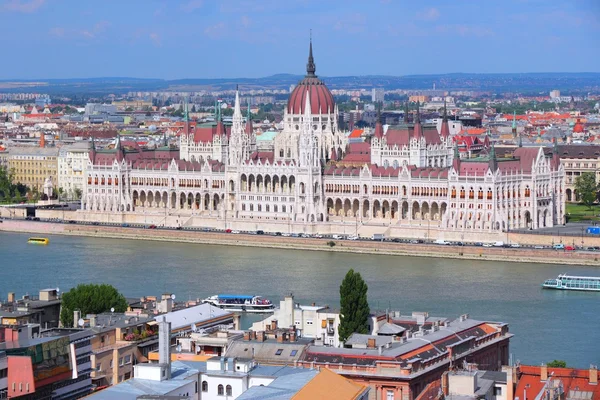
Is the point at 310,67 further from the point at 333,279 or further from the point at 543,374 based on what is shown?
the point at 543,374

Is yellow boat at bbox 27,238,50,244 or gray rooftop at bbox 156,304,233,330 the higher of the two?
gray rooftop at bbox 156,304,233,330

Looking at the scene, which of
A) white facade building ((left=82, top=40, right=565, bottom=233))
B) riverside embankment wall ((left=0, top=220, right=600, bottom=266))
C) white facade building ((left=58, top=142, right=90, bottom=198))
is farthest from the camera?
white facade building ((left=58, top=142, right=90, bottom=198))

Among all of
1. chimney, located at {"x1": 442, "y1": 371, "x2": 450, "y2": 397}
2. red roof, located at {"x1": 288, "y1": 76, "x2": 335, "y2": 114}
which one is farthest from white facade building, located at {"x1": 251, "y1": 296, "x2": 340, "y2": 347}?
red roof, located at {"x1": 288, "y1": 76, "x2": 335, "y2": 114}

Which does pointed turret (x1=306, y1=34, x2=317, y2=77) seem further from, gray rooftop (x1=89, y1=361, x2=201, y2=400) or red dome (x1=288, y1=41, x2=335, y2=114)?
gray rooftop (x1=89, y1=361, x2=201, y2=400)

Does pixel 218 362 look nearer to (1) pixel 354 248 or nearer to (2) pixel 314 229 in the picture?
(1) pixel 354 248

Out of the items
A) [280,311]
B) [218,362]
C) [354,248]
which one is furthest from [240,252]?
[218,362]

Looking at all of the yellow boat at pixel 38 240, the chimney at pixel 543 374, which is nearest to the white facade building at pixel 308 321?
the chimney at pixel 543 374

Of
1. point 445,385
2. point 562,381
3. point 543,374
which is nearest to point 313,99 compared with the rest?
point 543,374
